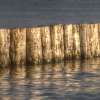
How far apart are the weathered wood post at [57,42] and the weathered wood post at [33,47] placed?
668 millimetres

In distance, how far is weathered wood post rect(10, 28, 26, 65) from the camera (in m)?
25.0

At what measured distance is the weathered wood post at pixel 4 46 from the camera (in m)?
24.7

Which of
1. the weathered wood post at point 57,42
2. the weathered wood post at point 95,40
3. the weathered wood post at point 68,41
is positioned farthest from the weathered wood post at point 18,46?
the weathered wood post at point 95,40

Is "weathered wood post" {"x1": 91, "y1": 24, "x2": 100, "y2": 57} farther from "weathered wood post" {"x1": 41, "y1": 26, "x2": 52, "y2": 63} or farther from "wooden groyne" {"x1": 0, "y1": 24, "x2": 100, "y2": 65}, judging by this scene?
"weathered wood post" {"x1": 41, "y1": 26, "x2": 52, "y2": 63}

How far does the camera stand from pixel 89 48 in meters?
27.4

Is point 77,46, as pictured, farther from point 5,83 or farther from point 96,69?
point 5,83

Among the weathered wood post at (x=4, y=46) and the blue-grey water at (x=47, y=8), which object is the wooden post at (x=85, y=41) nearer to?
the weathered wood post at (x=4, y=46)

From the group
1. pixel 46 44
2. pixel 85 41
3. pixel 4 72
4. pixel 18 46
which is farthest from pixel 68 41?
pixel 4 72

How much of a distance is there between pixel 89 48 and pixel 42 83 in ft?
19.4

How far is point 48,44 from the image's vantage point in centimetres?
2611

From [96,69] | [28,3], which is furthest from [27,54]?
[28,3]

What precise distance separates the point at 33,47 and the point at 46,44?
63cm

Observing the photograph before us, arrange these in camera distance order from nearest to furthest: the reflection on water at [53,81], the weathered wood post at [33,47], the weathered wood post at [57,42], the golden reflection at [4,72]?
the reflection on water at [53,81] < the golden reflection at [4,72] < the weathered wood post at [33,47] < the weathered wood post at [57,42]

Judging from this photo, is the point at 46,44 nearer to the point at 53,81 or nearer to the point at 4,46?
the point at 4,46
